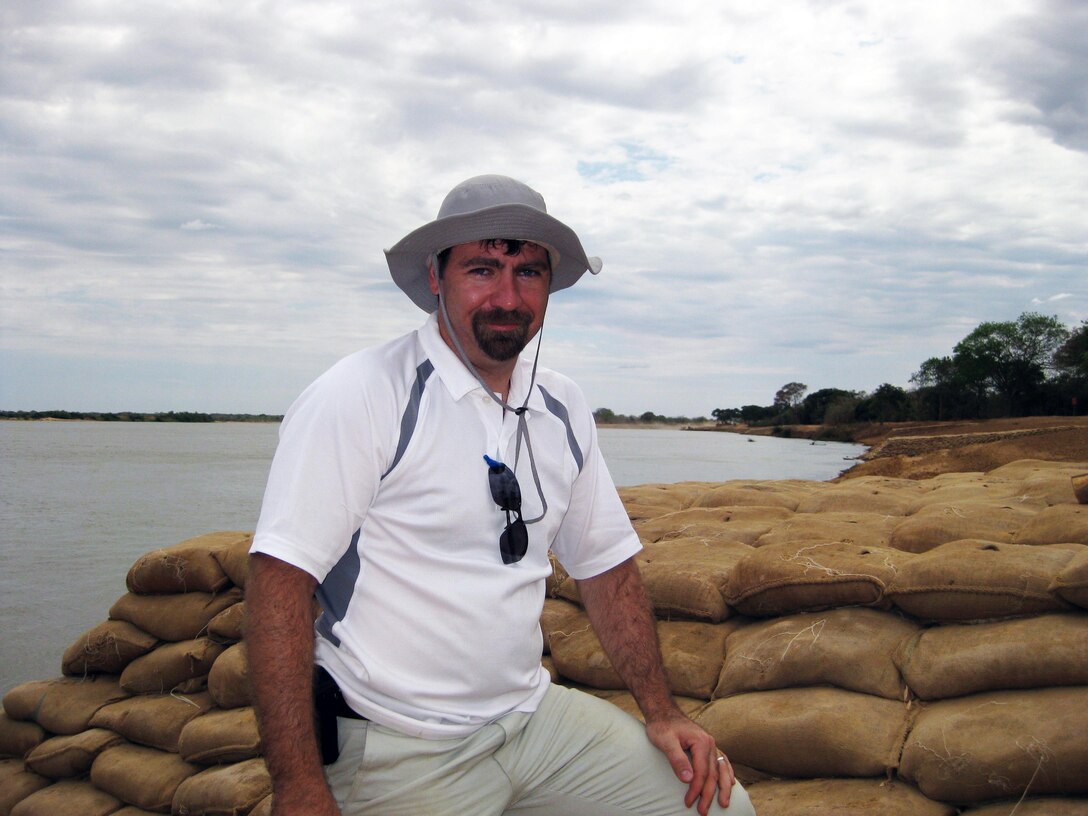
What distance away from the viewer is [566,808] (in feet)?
6.72

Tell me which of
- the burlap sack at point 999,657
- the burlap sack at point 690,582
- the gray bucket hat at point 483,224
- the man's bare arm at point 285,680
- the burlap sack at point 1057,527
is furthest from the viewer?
the burlap sack at point 690,582

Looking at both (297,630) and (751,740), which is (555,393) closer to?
(297,630)

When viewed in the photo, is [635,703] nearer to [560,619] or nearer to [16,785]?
[560,619]

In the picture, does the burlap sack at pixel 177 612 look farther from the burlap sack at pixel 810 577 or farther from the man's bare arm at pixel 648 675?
the man's bare arm at pixel 648 675

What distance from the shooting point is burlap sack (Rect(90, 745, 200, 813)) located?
4.07m

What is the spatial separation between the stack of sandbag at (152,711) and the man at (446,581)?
6.74 ft

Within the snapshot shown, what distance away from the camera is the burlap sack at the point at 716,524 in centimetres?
502

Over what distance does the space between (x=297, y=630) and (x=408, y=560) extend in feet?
0.85

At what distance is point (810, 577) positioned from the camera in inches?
139

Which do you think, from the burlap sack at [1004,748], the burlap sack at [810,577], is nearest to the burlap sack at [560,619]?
the burlap sack at [810,577]

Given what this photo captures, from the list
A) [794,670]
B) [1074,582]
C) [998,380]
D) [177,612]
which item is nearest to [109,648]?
[177,612]

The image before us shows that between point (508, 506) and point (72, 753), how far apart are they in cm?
361

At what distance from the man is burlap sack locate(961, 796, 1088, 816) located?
1028 millimetres

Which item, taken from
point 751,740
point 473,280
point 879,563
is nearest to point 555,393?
point 473,280
